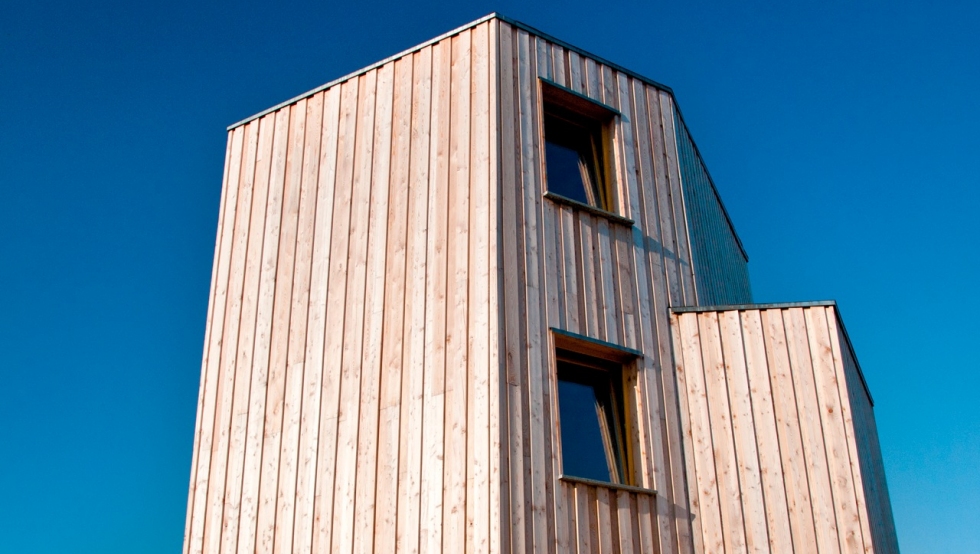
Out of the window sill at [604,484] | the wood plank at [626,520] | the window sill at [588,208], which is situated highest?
the window sill at [588,208]

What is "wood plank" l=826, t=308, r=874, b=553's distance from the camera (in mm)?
9461

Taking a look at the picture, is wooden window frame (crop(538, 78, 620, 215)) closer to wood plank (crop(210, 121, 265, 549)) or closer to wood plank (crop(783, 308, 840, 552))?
wood plank (crop(783, 308, 840, 552))

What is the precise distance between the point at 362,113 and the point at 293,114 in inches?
46.3

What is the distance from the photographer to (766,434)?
10047 millimetres

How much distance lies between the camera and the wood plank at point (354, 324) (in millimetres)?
Answer: 9500

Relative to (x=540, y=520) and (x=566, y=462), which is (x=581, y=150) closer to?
(x=566, y=462)

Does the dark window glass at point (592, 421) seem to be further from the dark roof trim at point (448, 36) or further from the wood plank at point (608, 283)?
the dark roof trim at point (448, 36)

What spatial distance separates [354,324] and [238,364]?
1.71 meters

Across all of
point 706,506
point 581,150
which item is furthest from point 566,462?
point 581,150

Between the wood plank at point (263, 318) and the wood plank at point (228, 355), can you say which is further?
the wood plank at point (228, 355)

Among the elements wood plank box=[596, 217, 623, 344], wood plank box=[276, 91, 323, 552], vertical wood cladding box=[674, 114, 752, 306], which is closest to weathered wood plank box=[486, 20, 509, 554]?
wood plank box=[596, 217, 623, 344]

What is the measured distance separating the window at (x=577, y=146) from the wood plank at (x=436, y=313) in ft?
4.04

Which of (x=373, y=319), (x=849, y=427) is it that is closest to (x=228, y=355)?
(x=373, y=319)

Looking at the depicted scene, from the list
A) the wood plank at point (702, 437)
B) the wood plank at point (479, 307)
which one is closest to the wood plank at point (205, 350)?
the wood plank at point (479, 307)
